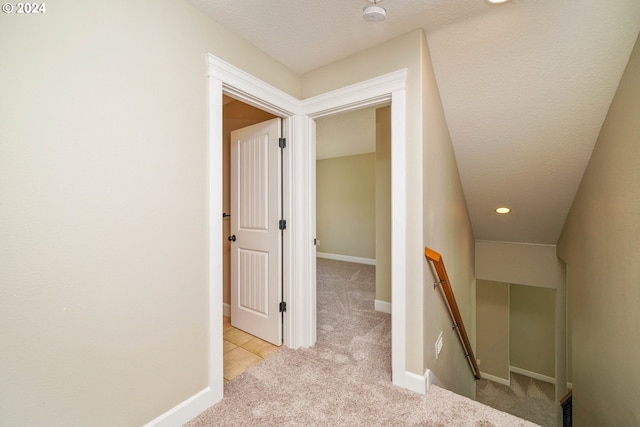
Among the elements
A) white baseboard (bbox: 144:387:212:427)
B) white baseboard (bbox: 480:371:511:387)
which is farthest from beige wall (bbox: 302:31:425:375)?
white baseboard (bbox: 480:371:511:387)

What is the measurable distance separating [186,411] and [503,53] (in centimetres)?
299

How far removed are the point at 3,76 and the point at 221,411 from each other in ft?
6.20

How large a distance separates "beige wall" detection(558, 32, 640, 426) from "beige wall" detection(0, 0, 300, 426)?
2608mm

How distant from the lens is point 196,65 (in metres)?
1.60

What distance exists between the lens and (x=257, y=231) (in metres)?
2.49

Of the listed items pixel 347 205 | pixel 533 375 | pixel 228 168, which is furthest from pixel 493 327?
pixel 228 168

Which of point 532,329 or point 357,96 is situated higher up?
point 357,96

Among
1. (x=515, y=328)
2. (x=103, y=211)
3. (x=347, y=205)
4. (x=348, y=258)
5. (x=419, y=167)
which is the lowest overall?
(x=515, y=328)

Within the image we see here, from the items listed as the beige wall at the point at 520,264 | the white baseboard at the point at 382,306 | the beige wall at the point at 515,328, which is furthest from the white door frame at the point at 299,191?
the beige wall at the point at 515,328

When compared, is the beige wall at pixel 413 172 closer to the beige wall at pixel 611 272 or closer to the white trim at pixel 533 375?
the beige wall at pixel 611 272

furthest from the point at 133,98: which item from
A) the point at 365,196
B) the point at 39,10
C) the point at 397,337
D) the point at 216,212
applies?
the point at 365,196

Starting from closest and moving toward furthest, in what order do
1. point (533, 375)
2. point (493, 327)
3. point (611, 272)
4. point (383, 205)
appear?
1. point (611, 272)
2. point (383, 205)
3. point (533, 375)
4. point (493, 327)

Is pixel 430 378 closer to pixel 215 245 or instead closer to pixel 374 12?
pixel 215 245

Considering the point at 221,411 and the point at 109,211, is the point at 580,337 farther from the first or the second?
the point at 109,211
